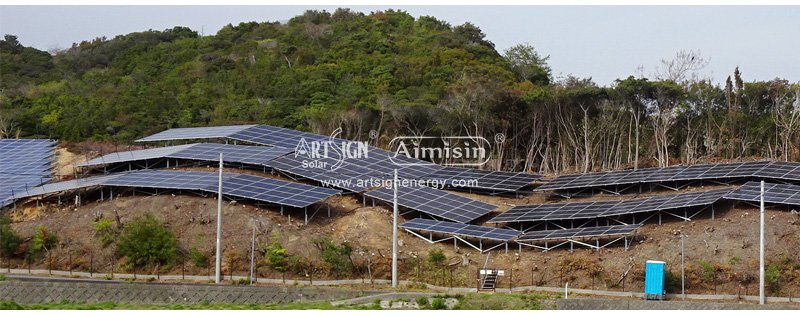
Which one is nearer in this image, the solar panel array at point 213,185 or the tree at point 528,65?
the solar panel array at point 213,185

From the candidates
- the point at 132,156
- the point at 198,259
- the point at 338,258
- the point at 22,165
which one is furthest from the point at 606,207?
the point at 22,165

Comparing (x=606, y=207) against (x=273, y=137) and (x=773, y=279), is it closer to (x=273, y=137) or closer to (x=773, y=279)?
(x=773, y=279)

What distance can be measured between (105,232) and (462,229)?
16426 millimetres

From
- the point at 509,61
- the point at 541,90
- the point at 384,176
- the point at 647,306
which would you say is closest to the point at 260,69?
Answer: the point at 509,61

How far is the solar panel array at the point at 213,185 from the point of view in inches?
2379

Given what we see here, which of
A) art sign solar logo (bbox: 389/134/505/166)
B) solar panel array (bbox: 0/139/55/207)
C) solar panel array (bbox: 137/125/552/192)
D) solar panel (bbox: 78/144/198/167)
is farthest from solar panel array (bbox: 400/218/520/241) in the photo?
art sign solar logo (bbox: 389/134/505/166)

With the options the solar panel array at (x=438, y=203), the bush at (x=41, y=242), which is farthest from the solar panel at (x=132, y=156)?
the solar panel array at (x=438, y=203)

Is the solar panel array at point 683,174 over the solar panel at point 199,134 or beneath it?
beneath

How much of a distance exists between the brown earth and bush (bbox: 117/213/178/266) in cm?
73

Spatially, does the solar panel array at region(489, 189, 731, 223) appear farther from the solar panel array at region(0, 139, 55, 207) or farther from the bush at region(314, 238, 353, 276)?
the solar panel array at region(0, 139, 55, 207)

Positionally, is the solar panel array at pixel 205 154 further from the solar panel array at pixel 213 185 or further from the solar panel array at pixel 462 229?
the solar panel array at pixel 462 229

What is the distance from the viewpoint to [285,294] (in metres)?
49.6

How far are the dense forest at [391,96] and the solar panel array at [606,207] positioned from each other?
53.4 feet

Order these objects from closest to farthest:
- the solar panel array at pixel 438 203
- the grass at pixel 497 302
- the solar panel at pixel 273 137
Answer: the grass at pixel 497 302 < the solar panel array at pixel 438 203 < the solar panel at pixel 273 137
